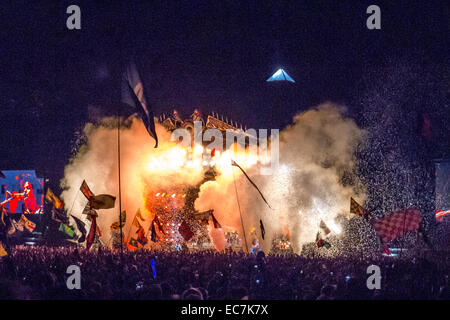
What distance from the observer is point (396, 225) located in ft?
48.5

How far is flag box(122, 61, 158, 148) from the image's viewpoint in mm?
14109

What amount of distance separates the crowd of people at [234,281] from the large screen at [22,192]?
2591 cm

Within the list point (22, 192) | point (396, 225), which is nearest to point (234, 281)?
point (396, 225)

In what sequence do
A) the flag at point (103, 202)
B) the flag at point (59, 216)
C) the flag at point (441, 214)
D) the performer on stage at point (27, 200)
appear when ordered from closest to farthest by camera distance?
the flag at point (103, 202), the flag at point (59, 216), the flag at point (441, 214), the performer on stage at point (27, 200)

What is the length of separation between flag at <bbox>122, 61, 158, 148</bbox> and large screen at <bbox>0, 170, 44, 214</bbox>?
26732 mm

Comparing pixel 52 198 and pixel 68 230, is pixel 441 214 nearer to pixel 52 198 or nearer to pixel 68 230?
pixel 68 230

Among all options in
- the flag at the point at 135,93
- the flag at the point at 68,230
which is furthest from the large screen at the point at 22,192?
the flag at the point at 135,93

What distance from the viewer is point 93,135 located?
3312cm

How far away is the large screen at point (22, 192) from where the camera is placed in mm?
38812

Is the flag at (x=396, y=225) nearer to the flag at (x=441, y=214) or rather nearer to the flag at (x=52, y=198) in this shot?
the flag at (x=52, y=198)

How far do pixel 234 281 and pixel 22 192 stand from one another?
33.0 m

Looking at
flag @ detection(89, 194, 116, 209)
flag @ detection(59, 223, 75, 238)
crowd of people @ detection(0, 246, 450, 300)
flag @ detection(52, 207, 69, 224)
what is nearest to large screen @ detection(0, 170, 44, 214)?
flag @ detection(52, 207, 69, 224)

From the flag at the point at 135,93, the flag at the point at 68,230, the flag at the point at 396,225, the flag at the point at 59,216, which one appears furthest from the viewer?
the flag at the point at 59,216
